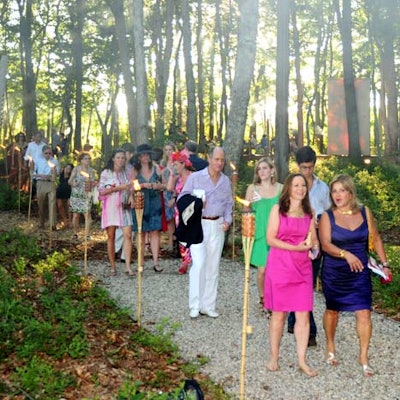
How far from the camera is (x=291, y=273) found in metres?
6.09

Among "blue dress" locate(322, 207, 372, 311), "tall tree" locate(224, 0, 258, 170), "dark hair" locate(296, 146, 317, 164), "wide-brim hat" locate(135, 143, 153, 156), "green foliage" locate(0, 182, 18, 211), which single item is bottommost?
"blue dress" locate(322, 207, 372, 311)

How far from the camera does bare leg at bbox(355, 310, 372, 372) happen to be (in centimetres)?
625

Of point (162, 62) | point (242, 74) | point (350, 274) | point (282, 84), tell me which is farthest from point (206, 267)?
point (162, 62)

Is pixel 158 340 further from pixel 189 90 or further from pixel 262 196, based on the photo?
pixel 189 90

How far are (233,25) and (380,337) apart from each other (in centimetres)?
3439

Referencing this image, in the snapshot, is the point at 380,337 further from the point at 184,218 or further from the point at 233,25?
the point at 233,25

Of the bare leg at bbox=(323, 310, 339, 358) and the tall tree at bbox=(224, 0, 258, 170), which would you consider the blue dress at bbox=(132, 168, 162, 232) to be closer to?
the tall tree at bbox=(224, 0, 258, 170)

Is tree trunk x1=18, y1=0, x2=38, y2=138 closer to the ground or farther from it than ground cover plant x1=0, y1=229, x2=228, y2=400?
farther from it

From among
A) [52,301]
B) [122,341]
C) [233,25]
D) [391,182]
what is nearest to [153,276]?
[52,301]

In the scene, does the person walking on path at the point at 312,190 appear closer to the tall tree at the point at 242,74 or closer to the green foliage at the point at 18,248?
the green foliage at the point at 18,248

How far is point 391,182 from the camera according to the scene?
22938mm

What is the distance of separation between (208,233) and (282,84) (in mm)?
9972

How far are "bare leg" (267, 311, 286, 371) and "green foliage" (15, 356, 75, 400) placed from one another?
179 centimetres

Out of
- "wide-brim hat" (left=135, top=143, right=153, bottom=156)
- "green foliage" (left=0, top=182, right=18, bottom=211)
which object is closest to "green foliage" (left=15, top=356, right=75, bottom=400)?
"wide-brim hat" (left=135, top=143, right=153, bottom=156)
